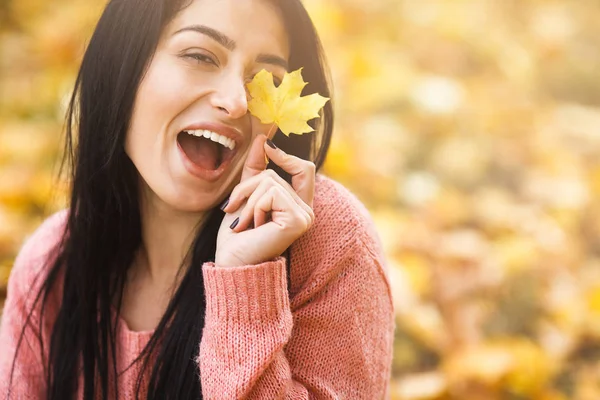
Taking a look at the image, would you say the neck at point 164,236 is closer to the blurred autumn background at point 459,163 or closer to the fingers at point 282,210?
the fingers at point 282,210

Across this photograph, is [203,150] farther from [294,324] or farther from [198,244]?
[294,324]

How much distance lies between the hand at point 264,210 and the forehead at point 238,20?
187mm

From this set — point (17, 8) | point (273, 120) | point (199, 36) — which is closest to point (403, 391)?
point (273, 120)

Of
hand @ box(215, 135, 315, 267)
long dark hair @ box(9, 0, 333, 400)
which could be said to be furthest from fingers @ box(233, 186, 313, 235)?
long dark hair @ box(9, 0, 333, 400)

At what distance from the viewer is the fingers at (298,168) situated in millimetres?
1260

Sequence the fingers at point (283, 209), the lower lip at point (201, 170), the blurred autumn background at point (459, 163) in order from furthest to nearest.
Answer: the blurred autumn background at point (459, 163), the lower lip at point (201, 170), the fingers at point (283, 209)

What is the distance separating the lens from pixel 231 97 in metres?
1.25

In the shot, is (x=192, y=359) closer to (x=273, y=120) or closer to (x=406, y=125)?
(x=273, y=120)

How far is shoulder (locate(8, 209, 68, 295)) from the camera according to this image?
5.16ft

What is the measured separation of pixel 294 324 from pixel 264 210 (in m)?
0.25

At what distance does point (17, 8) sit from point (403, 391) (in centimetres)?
301

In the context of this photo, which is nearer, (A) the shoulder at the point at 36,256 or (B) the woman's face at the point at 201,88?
(B) the woman's face at the point at 201,88

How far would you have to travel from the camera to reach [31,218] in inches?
101

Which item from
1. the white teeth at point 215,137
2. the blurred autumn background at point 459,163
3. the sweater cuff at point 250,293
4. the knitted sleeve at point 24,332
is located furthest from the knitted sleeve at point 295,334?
the blurred autumn background at point 459,163
